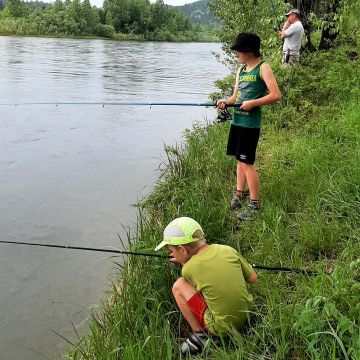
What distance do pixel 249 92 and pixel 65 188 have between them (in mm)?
3703

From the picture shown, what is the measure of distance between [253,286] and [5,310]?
2.13m

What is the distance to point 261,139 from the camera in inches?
276

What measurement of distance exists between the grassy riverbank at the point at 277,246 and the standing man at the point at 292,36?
7.16ft

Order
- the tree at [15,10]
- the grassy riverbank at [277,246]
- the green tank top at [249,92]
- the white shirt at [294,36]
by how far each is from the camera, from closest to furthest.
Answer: the grassy riverbank at [277,246]
the green tank top at [249,92]
the white shirt at [294,36]
the tree at [15,10]

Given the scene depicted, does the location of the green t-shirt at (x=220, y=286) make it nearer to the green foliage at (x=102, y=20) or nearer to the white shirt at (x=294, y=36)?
the white shirt at (x=294, y=36)

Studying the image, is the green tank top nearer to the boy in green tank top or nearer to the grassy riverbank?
the boy in green tank top

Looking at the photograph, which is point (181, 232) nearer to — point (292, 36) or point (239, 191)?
point (239, 191)

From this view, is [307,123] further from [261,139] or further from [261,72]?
[261,72]

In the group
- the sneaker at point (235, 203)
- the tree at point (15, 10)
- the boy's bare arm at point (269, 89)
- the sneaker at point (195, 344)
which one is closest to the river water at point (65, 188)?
the sneaker at point (195, 344)

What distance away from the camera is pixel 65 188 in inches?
278

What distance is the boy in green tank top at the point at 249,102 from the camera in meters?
4.07

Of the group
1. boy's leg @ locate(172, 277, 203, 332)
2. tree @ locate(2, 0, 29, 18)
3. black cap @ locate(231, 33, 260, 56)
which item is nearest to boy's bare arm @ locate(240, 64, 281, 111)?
black cap @ locate(231, 33, 260, 56)

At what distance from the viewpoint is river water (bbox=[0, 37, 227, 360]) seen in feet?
13.4

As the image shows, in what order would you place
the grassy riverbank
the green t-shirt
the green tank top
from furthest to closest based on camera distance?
the green tank top → the green t-shirt → the grassy riverbank
